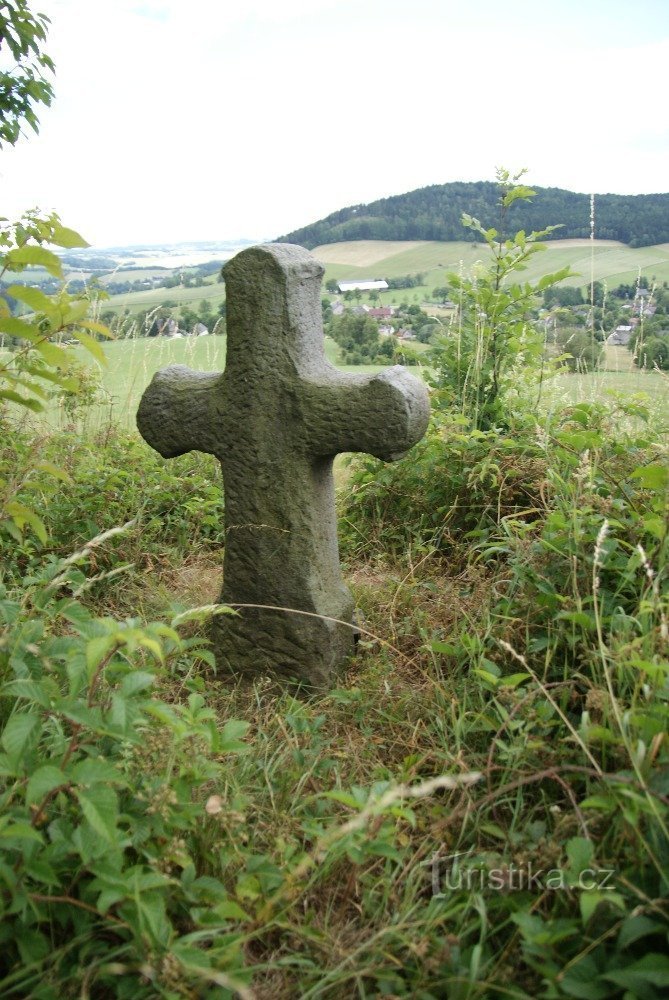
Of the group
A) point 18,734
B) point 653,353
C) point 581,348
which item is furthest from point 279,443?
point 581,348

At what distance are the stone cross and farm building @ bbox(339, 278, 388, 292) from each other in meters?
4.35

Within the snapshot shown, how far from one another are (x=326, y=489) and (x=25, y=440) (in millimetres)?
2583

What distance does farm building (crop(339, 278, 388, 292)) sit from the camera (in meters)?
7.17

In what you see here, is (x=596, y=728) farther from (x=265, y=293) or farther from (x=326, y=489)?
(x=265, y=293)

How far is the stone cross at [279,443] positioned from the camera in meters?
2.73

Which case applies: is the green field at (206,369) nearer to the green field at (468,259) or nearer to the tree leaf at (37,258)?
the green field at (468,259)

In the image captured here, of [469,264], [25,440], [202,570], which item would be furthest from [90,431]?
[469,264]

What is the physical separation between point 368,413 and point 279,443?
377 mm

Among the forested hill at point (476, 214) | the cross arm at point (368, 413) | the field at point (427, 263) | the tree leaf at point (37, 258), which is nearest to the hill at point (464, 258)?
the field at point (427, 263)

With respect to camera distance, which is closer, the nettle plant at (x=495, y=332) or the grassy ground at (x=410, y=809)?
the grassy ground at (x=410, y=809)

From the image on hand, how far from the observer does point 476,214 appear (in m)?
5.57

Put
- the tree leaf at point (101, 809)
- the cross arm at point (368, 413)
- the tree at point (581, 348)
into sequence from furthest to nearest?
the tree at point (581, 348)
the cross arm at point (368, 413)
the tree leaf at point (101, 809)

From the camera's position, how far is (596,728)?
1721mm

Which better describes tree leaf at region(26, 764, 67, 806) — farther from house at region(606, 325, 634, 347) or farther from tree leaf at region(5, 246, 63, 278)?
house at region(606, 325, 634, 347)
